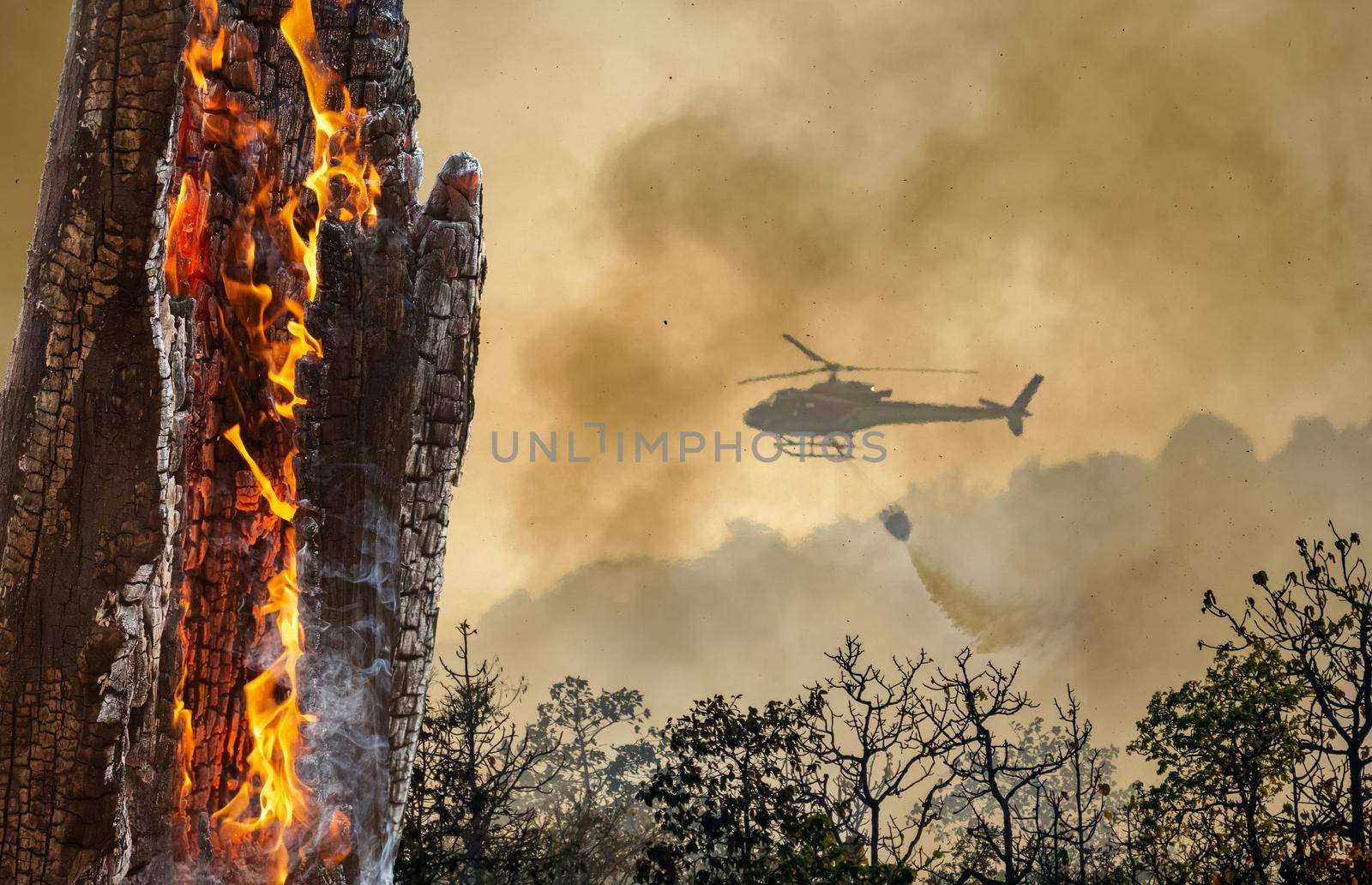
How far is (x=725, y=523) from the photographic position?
30.8 ft

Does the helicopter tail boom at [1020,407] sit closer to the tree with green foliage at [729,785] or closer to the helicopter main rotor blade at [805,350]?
the helicopter main rotor blade at [805,350]

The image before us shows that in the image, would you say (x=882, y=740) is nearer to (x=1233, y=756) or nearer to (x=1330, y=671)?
(x=1233, y=756)

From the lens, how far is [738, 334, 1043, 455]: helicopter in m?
9.25

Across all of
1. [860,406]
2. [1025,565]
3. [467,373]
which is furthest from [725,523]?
[467,373]

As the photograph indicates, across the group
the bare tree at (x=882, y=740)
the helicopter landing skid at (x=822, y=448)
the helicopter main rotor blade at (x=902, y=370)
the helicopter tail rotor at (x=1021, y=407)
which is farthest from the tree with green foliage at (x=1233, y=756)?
the helicopter landing skid at (x=822, y=448)

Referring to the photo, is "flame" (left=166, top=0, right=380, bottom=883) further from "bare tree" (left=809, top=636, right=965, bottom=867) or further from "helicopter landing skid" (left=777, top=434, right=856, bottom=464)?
"helicopter landing skid" (left=777, top=434, right=856, bottom=464)

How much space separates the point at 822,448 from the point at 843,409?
1.28ft

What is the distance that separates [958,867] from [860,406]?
3.80m

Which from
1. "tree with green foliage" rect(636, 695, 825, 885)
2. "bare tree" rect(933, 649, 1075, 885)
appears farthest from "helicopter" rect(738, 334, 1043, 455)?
"tree with green foliage" rect(636, 695, 825, 885)

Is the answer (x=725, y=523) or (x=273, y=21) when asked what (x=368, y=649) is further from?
(x=725, y=523)

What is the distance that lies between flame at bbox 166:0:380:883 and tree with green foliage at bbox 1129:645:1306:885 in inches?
196

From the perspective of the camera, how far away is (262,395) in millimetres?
3033

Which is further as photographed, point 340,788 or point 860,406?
point 860,406

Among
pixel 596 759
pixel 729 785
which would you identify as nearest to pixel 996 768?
pixel 729 785
